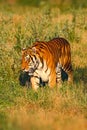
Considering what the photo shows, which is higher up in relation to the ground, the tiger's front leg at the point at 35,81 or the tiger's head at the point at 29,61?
the tiger's head at the point at 29,61

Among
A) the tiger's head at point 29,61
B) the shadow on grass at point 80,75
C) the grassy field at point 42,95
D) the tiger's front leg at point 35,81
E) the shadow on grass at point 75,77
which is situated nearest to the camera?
the grassy field at point 42,95

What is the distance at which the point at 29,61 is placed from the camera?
5.80 metres

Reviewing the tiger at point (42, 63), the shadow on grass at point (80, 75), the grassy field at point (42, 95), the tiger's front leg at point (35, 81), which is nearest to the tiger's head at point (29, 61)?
the tiger at point (42, 63)

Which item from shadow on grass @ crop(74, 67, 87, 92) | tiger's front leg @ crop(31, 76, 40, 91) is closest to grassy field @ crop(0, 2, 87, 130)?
shadow on grass @ crop(74, 67, 87, 92)

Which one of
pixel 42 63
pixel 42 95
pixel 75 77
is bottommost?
pixel 42 95

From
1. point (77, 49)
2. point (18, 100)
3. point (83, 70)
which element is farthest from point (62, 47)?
point (77, 49)

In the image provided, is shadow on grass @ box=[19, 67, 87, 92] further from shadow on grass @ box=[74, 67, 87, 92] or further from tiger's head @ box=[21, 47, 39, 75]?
tiger's head @ box=[21, 47, 39, 75]

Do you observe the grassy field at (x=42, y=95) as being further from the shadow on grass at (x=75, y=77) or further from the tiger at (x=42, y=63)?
the tiger at (x=42, y=63)

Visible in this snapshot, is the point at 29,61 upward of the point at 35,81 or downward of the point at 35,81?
upward

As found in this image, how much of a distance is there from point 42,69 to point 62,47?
3.37 feet

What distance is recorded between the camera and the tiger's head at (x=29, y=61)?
576cm

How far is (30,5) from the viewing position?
1.67 meters

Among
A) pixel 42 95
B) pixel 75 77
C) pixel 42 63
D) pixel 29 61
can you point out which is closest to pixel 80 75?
pixel 75 77

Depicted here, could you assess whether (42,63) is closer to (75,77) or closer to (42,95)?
(42,95)
